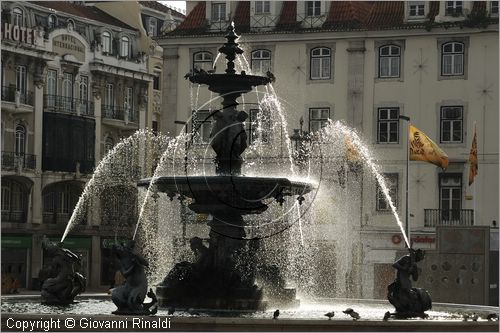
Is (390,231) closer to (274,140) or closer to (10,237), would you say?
(274,140)

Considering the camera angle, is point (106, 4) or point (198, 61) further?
point (106, 4)

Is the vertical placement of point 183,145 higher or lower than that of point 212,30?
lower

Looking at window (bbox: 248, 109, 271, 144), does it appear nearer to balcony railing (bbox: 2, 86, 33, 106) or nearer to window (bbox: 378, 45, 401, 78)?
window (bbox: 378, 45, 401, 78)

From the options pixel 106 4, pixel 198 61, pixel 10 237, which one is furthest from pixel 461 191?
pixel 106 4

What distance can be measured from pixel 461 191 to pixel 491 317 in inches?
1319

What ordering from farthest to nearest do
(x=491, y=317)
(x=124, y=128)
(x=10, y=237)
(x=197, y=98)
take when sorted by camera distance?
(x=124, y=128)
(x=10, y=237)
(x=197, y=98)
(x=491, y=317)

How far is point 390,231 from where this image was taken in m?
59.9

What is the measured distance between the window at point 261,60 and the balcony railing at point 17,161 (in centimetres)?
1391

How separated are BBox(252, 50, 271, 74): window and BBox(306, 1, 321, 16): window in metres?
2.39

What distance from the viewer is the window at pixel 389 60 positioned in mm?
61625

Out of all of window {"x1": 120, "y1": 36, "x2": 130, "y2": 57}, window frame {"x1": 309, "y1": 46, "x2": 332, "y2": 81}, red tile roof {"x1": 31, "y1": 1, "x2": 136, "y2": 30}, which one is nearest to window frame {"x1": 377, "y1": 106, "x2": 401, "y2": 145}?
window frame {"x1": 309, "y1": 46, "x2": 332, "y2": 81}

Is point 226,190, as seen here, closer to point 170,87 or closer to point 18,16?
point 170,87

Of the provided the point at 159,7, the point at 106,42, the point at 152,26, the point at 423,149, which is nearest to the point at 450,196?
the point at 423,149

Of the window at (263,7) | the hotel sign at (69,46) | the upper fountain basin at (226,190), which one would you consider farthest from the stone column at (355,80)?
the upper fountain basin at (226,190)
